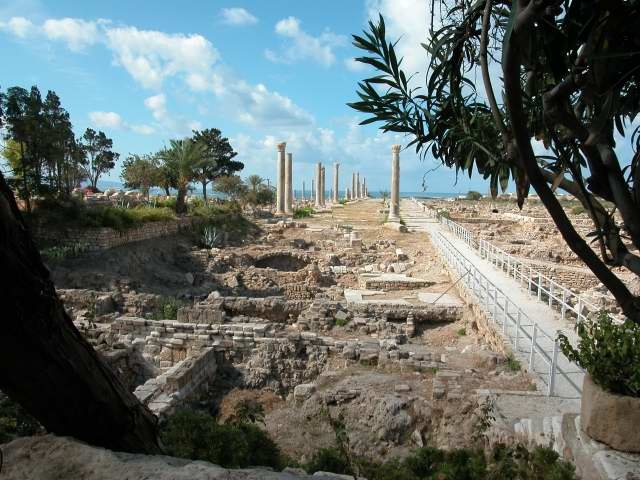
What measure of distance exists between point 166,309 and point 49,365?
1109 cm

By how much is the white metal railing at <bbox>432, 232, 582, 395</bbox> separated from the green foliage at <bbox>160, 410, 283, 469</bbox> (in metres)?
3.54

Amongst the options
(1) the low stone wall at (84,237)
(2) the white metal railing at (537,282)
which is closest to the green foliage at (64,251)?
(1) the low stone wall at (84,237)

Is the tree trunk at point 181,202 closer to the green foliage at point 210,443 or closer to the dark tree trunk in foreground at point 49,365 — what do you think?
the green foliage at point 210,443

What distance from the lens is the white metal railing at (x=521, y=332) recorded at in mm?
7302

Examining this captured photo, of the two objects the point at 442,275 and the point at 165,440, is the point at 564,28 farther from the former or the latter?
the point at 442,275

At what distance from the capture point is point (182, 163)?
30109 mm

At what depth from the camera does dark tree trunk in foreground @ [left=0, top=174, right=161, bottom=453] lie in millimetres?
2342

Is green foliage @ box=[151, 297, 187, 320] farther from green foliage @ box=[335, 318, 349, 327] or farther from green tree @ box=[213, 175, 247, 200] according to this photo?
green tree @ box=[213, 175, 247, 200]

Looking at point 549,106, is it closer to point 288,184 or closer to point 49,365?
point 49,365

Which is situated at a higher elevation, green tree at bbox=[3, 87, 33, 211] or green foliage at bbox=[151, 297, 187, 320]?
green tree at bbox=[3, 87, 33, 211]

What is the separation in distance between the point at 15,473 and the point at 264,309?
10.9 meters

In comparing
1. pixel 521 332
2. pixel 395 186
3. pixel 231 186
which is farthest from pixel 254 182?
pixel 521 332

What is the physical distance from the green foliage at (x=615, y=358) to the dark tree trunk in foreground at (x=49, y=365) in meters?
3.56

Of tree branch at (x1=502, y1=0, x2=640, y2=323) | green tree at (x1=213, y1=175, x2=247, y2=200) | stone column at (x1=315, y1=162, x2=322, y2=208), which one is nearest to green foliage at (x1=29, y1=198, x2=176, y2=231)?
tree branch at (x1=502, y1=0, x2=640, y2=323)
